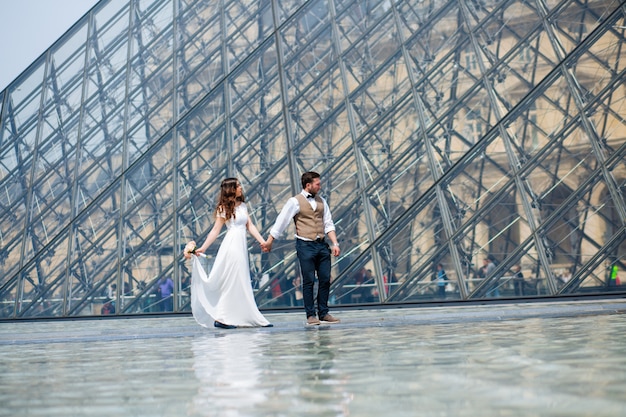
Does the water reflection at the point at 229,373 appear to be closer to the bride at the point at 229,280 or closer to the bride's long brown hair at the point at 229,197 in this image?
the bride at the point at 229,280

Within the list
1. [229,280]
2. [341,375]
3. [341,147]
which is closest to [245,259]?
[229,280]

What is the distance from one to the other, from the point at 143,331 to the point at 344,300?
359 cm

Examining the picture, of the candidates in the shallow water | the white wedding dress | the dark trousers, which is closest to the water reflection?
the shallow water

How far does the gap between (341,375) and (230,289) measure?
4.57 m

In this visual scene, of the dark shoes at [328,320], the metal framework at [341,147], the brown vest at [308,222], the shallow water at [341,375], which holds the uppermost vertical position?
the metal framework at [341,147]

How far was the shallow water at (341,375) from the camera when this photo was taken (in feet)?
9.63

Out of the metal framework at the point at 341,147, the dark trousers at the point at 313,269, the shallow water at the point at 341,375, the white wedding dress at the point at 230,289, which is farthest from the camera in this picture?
the metal framework at the point at 341,147

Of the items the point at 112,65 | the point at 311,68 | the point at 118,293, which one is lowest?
the point at 118,293

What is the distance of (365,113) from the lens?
1310 cm

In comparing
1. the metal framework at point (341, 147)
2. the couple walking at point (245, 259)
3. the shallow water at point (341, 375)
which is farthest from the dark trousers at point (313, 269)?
the metal framework at point (341, 147)

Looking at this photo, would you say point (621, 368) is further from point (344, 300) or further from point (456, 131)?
point (456, 131)

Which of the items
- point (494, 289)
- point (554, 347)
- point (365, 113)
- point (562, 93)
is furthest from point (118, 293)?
point (554, 347)

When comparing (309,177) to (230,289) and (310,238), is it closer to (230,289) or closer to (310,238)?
(310,238)

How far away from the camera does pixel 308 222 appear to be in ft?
26.8
